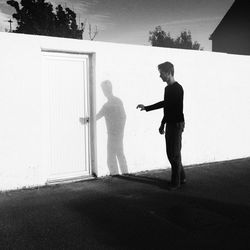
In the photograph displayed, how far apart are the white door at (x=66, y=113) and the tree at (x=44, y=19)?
1265 inches

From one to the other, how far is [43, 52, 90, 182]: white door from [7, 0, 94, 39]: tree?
3212 centimetres

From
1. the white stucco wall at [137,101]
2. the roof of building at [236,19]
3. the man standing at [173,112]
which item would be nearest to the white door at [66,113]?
the white stucco wall at [137,101]

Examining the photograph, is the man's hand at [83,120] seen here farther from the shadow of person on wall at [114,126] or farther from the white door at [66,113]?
the shadow of person on wall at [114,126]

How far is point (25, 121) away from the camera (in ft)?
20.5

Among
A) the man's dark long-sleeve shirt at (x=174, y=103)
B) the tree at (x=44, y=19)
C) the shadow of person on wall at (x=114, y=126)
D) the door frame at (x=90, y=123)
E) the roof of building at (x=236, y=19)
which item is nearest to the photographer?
the man's dark long-sleeve shirt at (x=174, y=103)

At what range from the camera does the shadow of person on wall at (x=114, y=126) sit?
7.17 meters

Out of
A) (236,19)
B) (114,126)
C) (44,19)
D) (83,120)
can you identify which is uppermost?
(44,19)

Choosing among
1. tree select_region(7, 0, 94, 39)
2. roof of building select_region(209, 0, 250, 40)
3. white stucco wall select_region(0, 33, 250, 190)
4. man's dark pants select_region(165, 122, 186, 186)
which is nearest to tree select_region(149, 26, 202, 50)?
tree select_region(7, 0, 94, 39)

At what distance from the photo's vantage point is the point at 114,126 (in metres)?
7.30

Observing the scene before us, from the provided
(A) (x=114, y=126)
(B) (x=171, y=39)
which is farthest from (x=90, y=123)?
(B) (x=171, y=39)

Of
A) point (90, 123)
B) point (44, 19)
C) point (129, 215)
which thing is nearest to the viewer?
point (129, 215)

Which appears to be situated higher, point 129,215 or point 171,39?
point 171,39

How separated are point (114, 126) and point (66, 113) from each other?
112cm

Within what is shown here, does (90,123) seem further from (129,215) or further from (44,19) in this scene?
(44,19)
